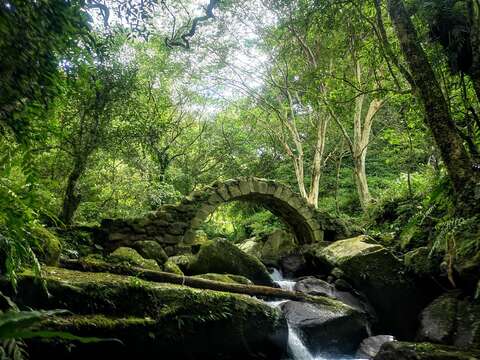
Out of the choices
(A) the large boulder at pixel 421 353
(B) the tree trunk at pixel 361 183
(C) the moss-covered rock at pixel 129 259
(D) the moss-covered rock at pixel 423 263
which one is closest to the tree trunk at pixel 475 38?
(D) the moss-covered rock at pixel 423 263

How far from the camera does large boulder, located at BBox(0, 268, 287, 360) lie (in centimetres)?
304

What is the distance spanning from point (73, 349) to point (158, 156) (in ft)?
37.0

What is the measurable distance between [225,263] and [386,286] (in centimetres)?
319

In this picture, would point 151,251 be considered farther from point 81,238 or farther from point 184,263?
point 81,238

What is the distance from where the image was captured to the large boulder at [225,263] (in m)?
6.83

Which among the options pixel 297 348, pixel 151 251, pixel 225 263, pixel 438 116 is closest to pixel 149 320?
pixel 297 348

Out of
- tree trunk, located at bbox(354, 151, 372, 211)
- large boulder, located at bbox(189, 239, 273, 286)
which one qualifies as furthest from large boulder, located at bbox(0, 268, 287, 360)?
tree trunk, located at bbox(354, 151, 372, 211)

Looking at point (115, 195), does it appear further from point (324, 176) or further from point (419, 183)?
point (324, 176)

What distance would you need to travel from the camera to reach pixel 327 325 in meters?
5.28

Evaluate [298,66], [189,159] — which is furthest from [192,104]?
[298,66]

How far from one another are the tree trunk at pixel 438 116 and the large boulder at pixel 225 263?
4008mm

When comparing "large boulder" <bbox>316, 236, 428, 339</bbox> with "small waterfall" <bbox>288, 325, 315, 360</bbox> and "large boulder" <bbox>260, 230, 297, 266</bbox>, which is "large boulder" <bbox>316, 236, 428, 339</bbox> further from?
"large boulder" <bbox>260, 230, 297, 266</bbox>

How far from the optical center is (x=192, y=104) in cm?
1781

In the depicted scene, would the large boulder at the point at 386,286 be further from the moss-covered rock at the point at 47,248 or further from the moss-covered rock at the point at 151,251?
the moss-covered rock at the point at 47,248
